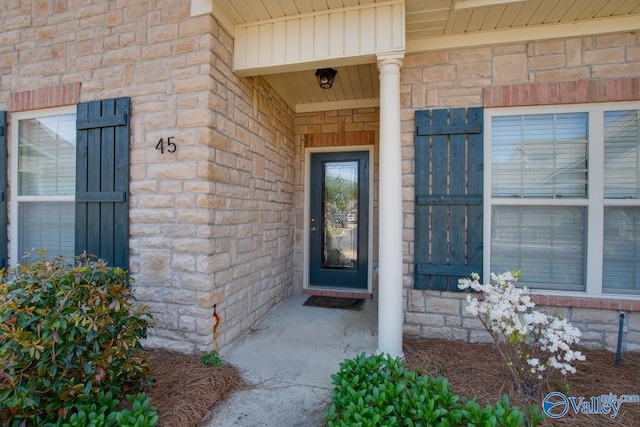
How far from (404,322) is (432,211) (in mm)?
1017

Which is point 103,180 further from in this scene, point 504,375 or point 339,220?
point 504,375

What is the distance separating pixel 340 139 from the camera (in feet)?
13.6

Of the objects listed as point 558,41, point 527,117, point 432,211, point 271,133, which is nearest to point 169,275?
point 271,133

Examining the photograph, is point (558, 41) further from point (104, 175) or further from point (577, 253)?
point (104, 175)

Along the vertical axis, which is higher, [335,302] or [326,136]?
[326,136]

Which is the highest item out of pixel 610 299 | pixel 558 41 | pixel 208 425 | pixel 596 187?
pixel 558 41

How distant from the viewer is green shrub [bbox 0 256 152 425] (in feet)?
5.25

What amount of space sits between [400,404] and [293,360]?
3.52ft

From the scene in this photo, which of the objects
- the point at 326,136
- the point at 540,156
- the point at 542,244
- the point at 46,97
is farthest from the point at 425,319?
the point at 46,97

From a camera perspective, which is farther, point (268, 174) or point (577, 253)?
point (268, 174)

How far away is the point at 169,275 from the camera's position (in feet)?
8.40

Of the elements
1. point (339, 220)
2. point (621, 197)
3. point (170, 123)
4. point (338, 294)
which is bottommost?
point (338, 294)

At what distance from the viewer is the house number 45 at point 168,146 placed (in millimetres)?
2544

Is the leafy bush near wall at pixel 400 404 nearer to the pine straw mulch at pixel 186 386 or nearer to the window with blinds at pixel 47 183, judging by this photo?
the pine straw mulch at pixel 186 386
